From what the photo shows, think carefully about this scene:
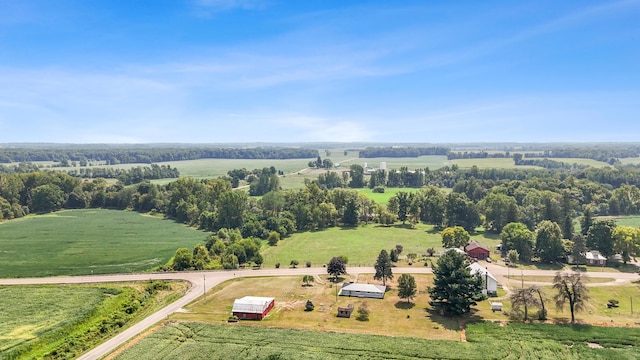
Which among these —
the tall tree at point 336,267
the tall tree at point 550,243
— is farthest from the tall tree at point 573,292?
the tall tree at point 336,267

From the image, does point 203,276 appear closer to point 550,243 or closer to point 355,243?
point 355,243

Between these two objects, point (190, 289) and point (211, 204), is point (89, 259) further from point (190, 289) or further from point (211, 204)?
point (211, 204)

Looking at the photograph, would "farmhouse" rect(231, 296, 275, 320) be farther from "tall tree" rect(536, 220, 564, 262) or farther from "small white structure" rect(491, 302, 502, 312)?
"tall tree" rect(536, 220, 564, 262)

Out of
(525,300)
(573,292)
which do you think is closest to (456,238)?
(573,292)

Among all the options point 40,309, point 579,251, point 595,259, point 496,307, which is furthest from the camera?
point 579,251

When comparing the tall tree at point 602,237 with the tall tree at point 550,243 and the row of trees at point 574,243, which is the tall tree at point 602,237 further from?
the tall tree at point 550,243

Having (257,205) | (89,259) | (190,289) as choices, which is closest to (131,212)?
(257,205)

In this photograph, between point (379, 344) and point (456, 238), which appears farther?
point (456, 238)

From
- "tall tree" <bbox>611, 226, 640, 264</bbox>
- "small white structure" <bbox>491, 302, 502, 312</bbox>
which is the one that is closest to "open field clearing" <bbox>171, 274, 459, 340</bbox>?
"small white structure" <bbox>491, 302, 502, 312</bbox>
